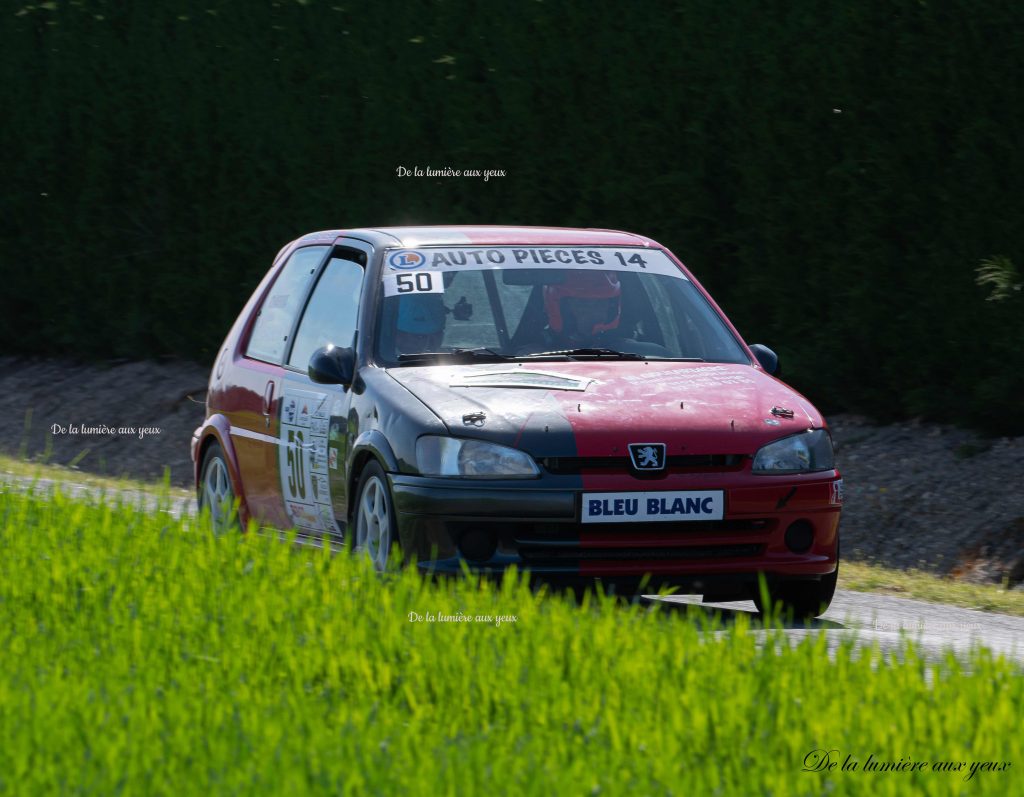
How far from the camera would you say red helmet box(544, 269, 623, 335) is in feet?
28.6

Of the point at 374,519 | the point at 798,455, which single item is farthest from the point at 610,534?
the point at 374,519

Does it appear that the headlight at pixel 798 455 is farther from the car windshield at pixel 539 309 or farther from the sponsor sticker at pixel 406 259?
the sponsor sticker at pixel 406 259

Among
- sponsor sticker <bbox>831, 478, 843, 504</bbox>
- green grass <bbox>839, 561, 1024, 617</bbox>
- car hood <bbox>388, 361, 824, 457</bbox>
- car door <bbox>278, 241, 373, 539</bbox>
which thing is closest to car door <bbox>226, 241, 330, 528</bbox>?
car door <bbox>278, 241, 373, 539</bbox>

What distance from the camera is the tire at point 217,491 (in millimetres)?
9609

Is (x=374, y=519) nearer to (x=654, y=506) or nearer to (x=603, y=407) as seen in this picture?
(x=603, y=407)

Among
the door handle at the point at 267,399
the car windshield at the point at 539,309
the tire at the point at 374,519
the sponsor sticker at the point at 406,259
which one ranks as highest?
the sponsor sticker at the point at 406,259

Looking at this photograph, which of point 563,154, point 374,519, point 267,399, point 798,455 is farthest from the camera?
point 563,154

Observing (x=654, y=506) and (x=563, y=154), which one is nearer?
(x=654, y=506)

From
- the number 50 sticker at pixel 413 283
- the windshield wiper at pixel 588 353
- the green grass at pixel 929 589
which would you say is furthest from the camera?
the green grass at pixel 929 589

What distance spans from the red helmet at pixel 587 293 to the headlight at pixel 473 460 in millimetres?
1296

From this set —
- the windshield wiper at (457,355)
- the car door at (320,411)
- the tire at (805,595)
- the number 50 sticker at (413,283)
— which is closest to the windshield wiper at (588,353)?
the windshield wiper at (457,355)

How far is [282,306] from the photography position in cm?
975

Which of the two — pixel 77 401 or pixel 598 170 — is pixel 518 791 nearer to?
pixel 598 170

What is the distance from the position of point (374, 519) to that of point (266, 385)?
64.1 inches
